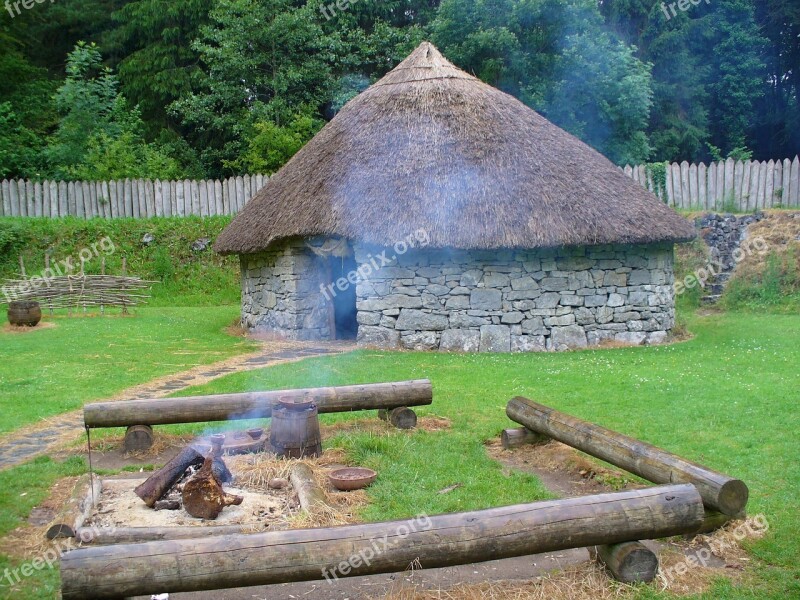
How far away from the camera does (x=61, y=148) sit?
26.7 meters

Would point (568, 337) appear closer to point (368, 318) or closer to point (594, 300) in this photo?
point (594, 300)

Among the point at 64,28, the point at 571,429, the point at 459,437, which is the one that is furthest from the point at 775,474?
the point at 64,28

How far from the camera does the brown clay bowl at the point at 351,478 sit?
614 centimetres

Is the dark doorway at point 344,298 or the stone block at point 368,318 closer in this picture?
the stone block at point 368,318

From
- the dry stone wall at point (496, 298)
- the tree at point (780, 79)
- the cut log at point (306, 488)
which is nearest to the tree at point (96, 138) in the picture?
the dry stone wall at point (496, 298)

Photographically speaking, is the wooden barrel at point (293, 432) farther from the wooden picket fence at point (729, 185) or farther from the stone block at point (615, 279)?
the wooden picket fence at point (729, 185)

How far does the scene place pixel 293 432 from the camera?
6.82 meters

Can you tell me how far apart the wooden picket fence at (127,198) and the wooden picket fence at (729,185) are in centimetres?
1184

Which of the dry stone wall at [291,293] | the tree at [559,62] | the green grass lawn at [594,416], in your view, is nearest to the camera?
the green grass lawn at [594,416]

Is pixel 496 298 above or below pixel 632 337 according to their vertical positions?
above

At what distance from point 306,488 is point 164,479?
1.05 metres

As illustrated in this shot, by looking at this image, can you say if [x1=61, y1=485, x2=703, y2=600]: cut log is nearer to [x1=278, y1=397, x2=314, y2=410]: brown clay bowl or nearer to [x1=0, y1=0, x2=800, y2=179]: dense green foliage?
[x1=278, y1=397, x2=314, y2=410]: brown clay bowl

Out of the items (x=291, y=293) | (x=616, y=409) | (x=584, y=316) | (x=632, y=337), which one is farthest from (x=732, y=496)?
(x=291, y=293)

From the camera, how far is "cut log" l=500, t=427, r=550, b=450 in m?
7.48
